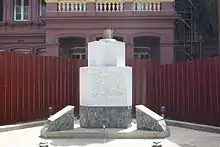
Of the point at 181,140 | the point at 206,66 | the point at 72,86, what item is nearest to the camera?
the point at 181,140

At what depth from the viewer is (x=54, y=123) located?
9.91 meters

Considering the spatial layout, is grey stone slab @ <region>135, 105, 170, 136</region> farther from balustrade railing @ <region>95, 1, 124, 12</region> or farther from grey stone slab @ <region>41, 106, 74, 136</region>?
balustrade railing @ <region>95, 1, 124, 12</region>

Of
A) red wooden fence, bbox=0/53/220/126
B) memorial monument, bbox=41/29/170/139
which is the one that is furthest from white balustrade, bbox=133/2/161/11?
memorial monument, bbox=41/29/170/139

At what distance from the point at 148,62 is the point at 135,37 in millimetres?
5564

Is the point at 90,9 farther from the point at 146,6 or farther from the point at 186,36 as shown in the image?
the point at 186,36

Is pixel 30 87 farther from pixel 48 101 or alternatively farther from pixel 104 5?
pixel 104 5

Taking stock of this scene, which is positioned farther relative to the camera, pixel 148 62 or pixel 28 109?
pixel 148 62

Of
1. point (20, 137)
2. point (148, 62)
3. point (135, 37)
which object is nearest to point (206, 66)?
point (148, 62)

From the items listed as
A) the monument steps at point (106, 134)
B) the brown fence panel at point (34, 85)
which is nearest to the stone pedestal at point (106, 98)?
the monument steps at point (106, 134)

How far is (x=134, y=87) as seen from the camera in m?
15.1

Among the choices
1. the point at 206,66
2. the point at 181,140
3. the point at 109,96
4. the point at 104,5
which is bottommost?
the point at 181,140

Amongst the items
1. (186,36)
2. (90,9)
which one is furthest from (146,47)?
(90,9)

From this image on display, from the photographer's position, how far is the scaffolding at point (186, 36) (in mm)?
24266

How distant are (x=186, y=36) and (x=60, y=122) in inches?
642
